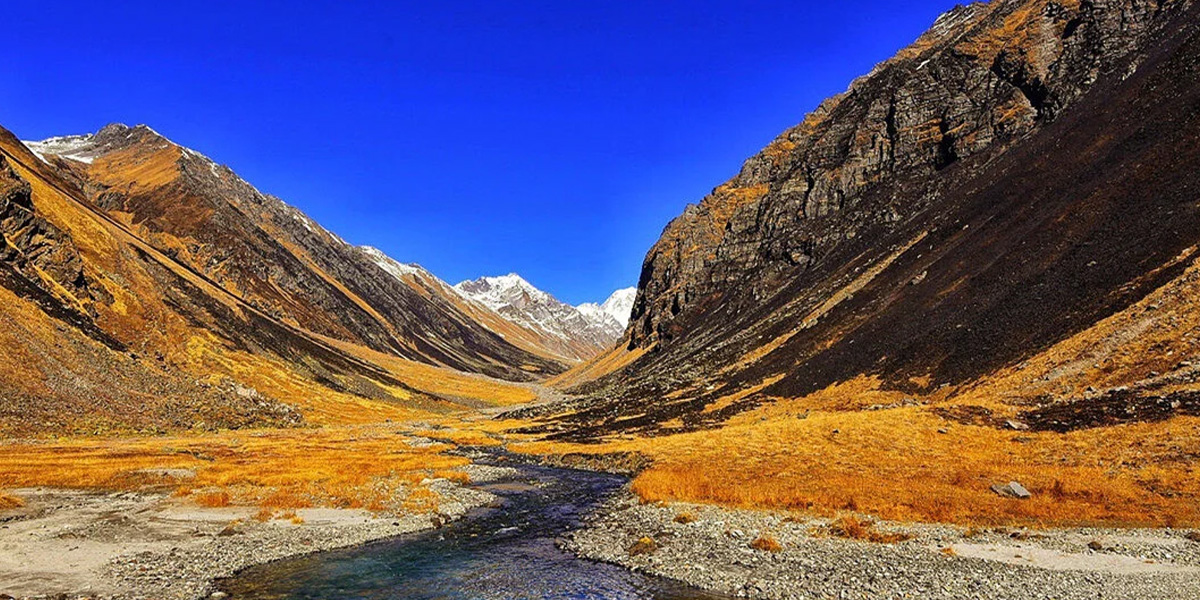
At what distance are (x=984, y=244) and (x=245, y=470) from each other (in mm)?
88174

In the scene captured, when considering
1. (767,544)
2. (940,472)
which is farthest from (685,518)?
(940,472)

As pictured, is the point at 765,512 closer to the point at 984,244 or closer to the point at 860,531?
the point at 860,531

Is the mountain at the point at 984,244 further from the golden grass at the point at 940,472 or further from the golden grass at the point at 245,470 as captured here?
the golden grass at the point at 245,470

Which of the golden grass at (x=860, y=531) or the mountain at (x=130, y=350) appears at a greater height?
the mountain at (x=130, y=350)

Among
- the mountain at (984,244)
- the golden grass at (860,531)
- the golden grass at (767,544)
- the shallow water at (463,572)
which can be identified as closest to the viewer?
the shallow water at (463,572)

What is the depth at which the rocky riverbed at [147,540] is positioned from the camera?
21.4 m

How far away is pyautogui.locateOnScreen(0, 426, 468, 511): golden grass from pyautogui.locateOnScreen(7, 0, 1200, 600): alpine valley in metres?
0.39

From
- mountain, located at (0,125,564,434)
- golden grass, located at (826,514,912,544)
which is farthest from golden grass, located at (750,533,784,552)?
mountain, located at (0,125,564,434)

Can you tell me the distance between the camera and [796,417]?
199 ft

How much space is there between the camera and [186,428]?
250 ft

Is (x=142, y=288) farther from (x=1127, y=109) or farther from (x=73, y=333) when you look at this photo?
(x=1127, y=109)

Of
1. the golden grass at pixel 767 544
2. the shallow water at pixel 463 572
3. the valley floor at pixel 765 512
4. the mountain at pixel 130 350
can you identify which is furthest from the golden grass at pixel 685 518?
the mountain at pixel 130 350

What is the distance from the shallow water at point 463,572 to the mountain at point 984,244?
33.4m

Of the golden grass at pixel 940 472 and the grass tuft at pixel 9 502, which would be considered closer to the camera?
the golden grass at pixel 940 472
